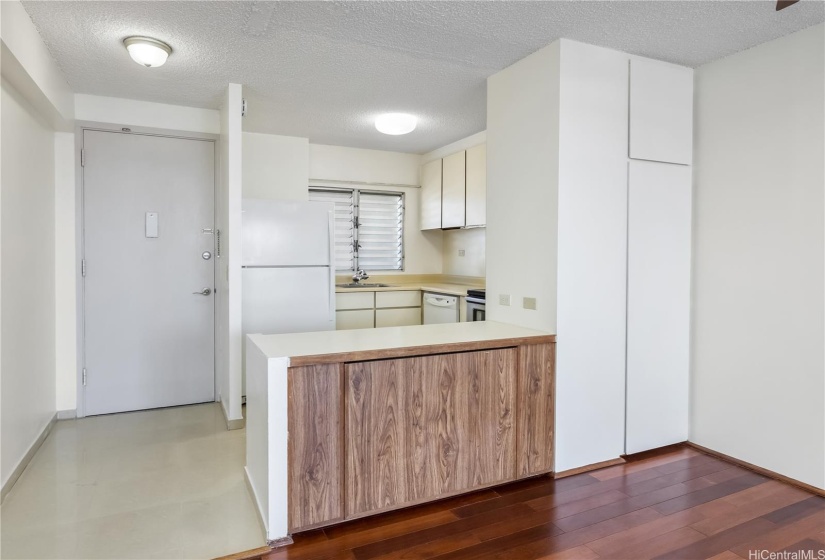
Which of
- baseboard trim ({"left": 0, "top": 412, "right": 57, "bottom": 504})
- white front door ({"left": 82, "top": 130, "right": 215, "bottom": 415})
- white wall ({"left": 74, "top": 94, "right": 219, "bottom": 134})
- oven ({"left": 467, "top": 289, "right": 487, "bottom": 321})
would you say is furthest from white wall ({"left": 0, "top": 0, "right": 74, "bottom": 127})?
oven ({"left": 467, "top": 289, "right": 487, "bottom": 321})

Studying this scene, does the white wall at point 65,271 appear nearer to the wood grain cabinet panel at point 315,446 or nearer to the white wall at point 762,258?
the wood grain cabinet panel at point 315,446

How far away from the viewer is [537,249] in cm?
279

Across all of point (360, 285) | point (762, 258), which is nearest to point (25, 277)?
point (360, 285)

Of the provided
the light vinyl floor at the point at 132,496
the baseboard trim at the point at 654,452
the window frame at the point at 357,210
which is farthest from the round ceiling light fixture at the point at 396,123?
the baseboard trim at the point at 654,452

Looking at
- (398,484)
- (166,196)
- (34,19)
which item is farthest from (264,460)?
(166,196)

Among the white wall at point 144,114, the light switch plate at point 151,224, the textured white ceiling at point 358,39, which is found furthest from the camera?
the light switch plate at point 151,224

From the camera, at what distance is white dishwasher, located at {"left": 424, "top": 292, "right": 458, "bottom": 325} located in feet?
14.6

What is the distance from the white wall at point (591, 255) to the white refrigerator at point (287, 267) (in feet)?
6.62

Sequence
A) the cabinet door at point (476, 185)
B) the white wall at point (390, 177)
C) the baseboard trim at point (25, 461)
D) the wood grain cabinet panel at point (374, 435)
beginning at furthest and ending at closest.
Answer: the white wall at point (390, 177), the cabinet door at point (476, 185), the baseboard trim at point (25, 461), the wood grain cabinet panel at point (374, 435)

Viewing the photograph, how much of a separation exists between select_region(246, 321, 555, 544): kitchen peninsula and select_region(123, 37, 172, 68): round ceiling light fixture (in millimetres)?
1641

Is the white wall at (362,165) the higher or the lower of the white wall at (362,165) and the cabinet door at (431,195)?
the higher

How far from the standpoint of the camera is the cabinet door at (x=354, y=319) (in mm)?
4727

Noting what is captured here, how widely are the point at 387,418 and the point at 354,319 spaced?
2.57 metres

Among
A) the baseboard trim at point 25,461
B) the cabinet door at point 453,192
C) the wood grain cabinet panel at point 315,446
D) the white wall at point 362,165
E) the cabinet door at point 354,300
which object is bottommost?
the baseboard trim at point 25,461
